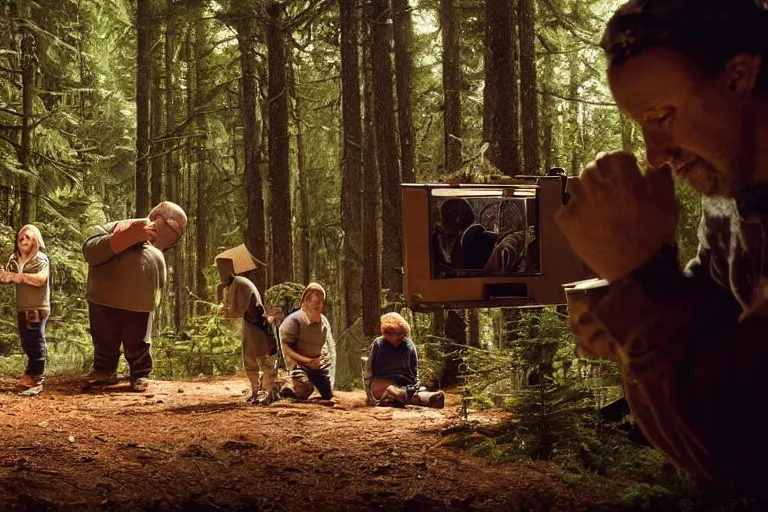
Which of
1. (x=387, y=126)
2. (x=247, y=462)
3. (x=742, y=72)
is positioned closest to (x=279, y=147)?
(x=387, y=126)

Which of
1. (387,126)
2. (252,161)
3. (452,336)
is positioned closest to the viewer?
(452,336)

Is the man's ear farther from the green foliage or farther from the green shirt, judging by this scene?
the green foliage

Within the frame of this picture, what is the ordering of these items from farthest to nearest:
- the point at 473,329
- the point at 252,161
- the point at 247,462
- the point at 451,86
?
1. the point at 451,86
2. the point at 252,161
3. the point at 473,329
4. the point at 247,462

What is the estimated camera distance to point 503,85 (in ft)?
27.7

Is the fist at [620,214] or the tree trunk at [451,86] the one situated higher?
the tree trunk at [451,86]

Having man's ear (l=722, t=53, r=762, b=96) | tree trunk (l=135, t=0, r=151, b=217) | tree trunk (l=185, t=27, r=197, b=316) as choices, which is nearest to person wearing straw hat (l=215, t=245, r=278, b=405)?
tree trunk (l=135, t=0, r=151, b=217)

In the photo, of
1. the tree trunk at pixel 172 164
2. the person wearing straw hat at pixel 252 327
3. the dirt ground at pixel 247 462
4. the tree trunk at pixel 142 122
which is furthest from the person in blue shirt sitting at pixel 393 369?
the tree trunk at pixel 172 164

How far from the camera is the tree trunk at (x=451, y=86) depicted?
12633 millimetres

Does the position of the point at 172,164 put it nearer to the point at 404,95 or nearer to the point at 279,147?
the point at 404,95

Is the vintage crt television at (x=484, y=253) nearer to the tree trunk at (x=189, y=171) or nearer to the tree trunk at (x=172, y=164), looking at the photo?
the tree trunk at (x=189, y=171)

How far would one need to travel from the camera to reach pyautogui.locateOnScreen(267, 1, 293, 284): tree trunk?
13.3 meters

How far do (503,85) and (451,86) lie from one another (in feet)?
21.7

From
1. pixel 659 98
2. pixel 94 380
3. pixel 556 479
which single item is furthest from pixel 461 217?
pixel 94 380

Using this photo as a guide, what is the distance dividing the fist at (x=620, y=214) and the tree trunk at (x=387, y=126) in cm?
1048
